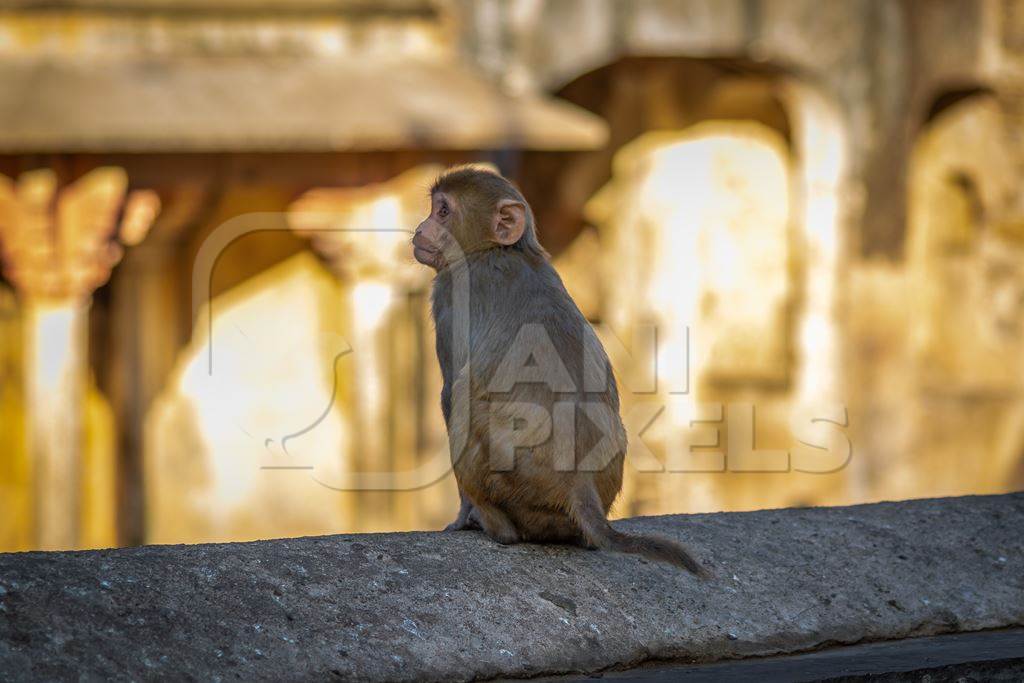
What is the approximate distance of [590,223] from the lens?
10625mm

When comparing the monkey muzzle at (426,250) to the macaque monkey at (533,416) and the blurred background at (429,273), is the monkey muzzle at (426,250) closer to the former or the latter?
the macaque monkey at (533,416)

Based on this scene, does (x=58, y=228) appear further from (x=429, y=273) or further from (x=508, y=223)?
(x=508, y=223)

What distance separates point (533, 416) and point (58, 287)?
557 centimetres

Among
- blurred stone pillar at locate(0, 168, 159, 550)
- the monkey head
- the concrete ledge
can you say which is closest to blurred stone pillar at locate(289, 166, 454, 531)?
blurred stone pillar at locate(0, 168, 159, 550)

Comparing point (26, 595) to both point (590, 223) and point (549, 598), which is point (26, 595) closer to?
point (549, 598)

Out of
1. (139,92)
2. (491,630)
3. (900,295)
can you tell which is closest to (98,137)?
(139,92)

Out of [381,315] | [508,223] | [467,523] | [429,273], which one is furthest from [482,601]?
[429,273]

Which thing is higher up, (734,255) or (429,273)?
(734,255)

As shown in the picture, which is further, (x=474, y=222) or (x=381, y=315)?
(x=381, y=315)

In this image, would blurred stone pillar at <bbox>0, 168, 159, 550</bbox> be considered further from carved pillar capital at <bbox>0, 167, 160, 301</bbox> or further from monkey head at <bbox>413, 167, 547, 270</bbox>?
monkey head at <bbox>413, 167, 547, 270</bbox>

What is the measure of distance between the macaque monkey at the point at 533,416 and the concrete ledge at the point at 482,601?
58mm

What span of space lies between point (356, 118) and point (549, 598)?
552cm

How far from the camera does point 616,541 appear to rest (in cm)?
331

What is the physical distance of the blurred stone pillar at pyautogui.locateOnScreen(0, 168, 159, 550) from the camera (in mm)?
8320
